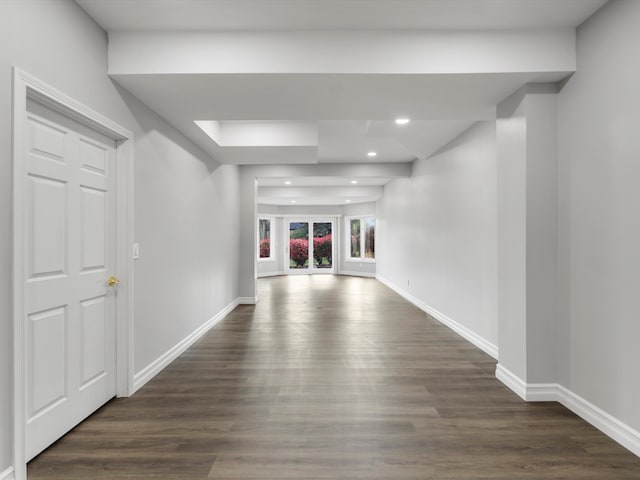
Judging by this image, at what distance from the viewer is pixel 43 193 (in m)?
1.95

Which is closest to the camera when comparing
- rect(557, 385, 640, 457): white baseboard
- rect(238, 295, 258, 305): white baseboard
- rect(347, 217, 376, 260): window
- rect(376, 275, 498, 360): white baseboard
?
rect(557, 385, 640, 457): white baseboard

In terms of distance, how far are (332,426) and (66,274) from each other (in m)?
1.90

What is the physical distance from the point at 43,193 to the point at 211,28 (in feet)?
4.90

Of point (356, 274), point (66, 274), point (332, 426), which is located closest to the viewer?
point (66, 274)

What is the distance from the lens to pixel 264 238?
39.8 feet

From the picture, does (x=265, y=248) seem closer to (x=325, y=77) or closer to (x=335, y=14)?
(x=325, y=77)

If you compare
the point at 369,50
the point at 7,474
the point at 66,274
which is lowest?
the point at 7,474

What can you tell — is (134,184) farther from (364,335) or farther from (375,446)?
(364,335)

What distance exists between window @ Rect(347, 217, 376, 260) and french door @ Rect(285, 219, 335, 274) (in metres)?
0.71

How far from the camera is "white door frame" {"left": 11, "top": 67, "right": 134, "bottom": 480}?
5.45ft

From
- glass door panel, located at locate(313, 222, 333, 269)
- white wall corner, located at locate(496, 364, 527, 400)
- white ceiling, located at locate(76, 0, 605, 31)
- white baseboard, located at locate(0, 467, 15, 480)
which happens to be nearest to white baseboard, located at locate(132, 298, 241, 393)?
white baseboard, located at locate(0, 467, 15, 480)

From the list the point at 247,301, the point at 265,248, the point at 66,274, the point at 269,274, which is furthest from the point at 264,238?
the point at 66,274

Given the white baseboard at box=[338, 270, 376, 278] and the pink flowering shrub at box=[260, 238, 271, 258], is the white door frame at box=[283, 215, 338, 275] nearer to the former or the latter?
the white baseboard at box=[338, 270, 376, 278]

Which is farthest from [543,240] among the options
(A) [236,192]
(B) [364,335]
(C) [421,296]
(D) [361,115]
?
(A) [236,192]
